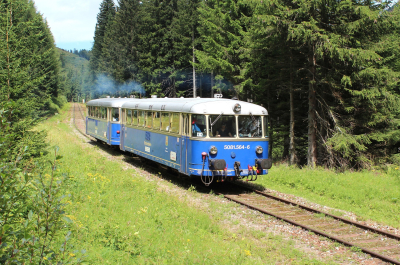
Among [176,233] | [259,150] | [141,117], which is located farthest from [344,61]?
[176,233]

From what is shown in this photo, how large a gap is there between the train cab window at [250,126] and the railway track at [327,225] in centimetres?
189

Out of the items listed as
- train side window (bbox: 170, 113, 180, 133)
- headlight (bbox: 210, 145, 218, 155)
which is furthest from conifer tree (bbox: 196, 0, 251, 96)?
headlight (bbox: 210, 145, 218, 155)

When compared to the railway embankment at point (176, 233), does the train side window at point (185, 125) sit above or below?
above

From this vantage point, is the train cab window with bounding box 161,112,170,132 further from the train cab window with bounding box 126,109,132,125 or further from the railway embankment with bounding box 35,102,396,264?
the train cab window with bounding box 126,109,132,125

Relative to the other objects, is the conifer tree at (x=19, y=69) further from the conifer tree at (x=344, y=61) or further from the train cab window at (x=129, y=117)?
the conifer tree at (x=344, y=61)

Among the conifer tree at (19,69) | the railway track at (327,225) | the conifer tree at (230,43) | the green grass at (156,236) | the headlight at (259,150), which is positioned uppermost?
the conifer tree at (230,43)

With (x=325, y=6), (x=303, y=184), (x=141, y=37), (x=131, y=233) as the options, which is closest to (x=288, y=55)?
(x=325, y=6)

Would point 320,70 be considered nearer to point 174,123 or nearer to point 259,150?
point 259,150

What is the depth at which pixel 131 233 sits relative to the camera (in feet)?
20.3

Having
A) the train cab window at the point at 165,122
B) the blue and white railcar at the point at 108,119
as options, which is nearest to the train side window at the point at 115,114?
the blue and white railcar at the point at 108,119

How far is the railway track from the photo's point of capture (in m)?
6.87

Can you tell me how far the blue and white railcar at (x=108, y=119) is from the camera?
62.7 feet

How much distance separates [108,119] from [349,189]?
13348 millimetres

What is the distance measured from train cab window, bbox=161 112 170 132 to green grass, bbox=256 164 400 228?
3.97 m
